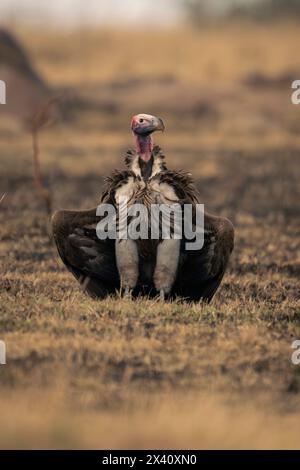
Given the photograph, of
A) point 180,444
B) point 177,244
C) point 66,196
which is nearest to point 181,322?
point 177,244

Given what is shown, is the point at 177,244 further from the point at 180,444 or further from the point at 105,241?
the point at 180,444

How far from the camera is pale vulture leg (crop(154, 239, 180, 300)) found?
23.4ft

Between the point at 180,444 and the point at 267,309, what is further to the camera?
the point at 267,309

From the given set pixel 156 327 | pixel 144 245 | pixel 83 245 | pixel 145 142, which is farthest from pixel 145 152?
pixel 156 327

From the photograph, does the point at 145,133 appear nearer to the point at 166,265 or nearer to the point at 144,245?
the point at 144,245

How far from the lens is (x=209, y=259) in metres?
7.44

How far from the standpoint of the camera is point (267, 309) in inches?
298

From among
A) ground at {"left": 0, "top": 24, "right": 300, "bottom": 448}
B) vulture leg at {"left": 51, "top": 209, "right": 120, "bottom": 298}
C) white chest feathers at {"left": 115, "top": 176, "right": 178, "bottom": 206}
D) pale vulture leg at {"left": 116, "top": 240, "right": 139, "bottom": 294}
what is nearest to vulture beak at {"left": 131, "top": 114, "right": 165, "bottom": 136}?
white chest feathers at {"left": 115, "top": 176, "right": 178, "bottom": 206}

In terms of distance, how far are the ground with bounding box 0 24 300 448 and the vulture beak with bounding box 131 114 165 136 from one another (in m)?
1.14

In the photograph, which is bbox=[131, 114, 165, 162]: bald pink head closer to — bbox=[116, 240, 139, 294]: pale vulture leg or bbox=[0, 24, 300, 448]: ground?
bbox=[116, 240, 139, 294]: pale vulture leg

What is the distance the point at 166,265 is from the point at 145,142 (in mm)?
847

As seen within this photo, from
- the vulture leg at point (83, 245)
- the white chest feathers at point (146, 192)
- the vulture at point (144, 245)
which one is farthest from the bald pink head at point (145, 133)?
the vulture leg at point (83, 245)

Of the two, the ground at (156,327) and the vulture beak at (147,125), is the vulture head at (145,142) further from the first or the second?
the ground at (156,327)

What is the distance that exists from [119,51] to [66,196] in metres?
20.6
